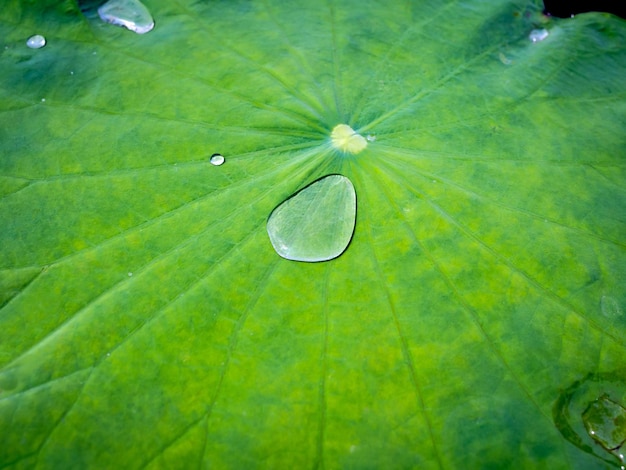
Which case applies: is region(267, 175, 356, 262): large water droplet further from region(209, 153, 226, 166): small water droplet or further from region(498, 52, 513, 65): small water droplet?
region(498, 52, 513, 65): small water droplet

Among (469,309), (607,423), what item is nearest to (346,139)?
(469,309)

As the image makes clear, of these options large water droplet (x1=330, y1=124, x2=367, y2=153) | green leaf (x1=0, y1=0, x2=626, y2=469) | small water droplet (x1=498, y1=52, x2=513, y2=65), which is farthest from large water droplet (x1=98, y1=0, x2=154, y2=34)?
small water droplet (x1=498, y1=52, x2=513, y2=65)

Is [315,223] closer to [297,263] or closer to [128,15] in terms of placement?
[297,263]

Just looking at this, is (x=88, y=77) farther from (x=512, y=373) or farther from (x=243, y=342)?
(x=512, y=373)

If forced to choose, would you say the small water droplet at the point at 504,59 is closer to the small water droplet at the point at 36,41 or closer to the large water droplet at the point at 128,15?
the large water droplet at the point at 128,15

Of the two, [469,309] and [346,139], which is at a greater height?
[346,139]

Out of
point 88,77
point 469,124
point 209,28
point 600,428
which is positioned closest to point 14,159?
point 88,77
